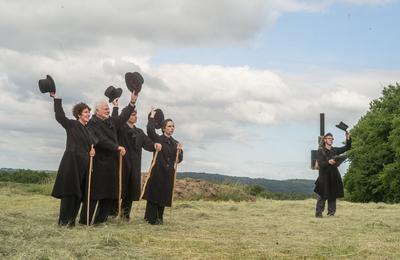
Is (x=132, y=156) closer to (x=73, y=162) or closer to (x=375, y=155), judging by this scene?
(x=73, y=162)

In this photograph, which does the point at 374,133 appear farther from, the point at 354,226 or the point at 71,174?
the point at 71,174

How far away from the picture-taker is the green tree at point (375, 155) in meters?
32.2

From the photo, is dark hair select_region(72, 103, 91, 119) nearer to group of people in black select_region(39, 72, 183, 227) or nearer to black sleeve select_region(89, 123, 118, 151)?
group of people in black select_region(39, 72, 183, 227)

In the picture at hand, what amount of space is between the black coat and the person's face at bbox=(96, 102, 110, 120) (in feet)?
1.52

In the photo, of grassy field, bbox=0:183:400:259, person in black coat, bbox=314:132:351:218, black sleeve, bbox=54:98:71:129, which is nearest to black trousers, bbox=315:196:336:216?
person in black coat, bbox=314:132:351:218

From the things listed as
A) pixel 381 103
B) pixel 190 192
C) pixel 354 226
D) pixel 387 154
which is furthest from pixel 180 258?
pixel 381 103

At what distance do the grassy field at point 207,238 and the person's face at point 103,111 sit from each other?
1.65 m

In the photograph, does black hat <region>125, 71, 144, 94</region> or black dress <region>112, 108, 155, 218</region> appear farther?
black dress <region>112, 108, 155, 218</region>

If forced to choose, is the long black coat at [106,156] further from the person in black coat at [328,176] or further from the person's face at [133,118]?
the person in black coat at [328,176]

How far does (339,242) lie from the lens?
802 centimetres

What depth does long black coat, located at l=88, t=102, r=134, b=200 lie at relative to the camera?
941 centimetres

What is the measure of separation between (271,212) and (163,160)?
14.6 feet

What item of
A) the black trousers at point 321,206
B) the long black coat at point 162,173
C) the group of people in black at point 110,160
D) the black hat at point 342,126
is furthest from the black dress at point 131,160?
the black hat at point 342,126

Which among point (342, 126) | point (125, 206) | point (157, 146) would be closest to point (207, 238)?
point (157, 146)
